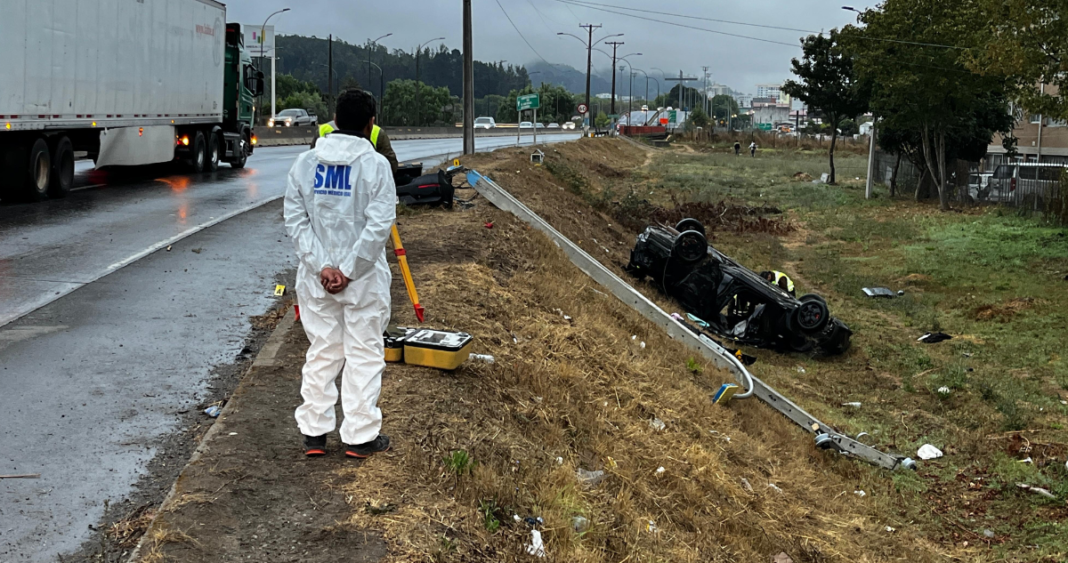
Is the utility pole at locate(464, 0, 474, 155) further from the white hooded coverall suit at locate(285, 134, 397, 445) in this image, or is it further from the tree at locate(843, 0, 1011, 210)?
the white hooded coverall suit at locate(285, 134, 397, 445)

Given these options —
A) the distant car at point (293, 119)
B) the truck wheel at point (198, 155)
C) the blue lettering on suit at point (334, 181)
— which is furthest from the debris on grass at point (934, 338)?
the distant car at point (293, 119)

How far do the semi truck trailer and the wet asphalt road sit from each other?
132 centimetres

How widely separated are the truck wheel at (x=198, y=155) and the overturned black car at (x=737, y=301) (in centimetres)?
1458

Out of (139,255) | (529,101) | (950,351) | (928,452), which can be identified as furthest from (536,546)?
(529,101)

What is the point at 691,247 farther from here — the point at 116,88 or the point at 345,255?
the point at 116,88

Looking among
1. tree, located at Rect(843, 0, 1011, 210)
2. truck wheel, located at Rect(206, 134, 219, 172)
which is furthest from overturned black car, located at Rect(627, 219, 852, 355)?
truck wheel, located at Rect(206, 134, 219, 172)

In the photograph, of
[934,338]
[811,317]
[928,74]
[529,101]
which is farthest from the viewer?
[529,101]

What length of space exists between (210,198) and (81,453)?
1372 cm

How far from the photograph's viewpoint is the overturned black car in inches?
504

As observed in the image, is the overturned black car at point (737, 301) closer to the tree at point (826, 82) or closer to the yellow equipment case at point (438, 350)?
the yellow equipment case at point (438, 350)

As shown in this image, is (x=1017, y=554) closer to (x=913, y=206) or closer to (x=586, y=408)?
(x=586, y=408)

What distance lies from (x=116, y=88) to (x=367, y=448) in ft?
56.3

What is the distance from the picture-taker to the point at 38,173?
54.1 feet

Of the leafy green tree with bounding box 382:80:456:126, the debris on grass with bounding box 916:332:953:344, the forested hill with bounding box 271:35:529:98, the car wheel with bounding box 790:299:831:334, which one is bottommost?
the debris on grass with bounding box 916:332:953:344
